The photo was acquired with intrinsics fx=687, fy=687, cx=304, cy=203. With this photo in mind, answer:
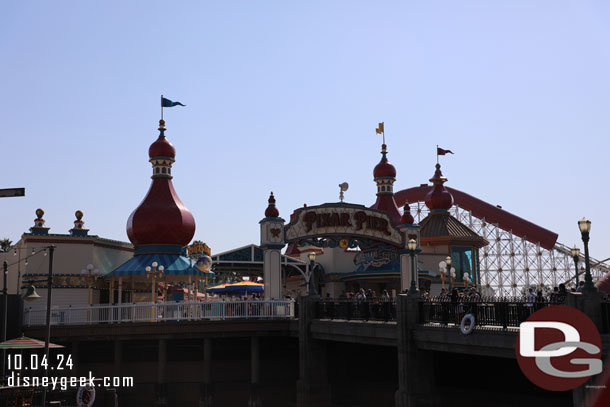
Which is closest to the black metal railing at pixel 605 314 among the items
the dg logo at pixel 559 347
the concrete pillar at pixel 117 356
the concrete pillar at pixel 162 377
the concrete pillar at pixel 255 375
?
the dg logo at pixel 559 347

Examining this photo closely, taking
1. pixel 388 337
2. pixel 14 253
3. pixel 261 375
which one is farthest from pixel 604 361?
pixel 14 253

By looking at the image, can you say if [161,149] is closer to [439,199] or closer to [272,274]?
[272,274]

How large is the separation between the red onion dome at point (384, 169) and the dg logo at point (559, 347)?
112ft

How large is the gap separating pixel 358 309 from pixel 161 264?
14.5 metres

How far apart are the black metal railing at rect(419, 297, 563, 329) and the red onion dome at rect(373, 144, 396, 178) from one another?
28862mm

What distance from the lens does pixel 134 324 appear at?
31.1 metres

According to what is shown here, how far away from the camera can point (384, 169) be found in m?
51.3

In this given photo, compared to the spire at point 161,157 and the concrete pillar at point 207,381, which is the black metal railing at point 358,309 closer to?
the concrete pillar at point 207,381

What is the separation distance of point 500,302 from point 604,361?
380 cm

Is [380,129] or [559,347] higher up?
[380,129]

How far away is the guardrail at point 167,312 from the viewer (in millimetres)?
31172

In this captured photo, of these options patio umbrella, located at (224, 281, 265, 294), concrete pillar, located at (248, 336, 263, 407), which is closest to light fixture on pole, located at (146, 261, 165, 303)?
patio umbrella, located at (224, 281, 265, 294)

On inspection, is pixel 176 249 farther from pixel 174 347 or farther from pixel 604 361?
pixel 604 361

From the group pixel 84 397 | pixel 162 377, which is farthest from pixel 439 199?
pixel 84 397
